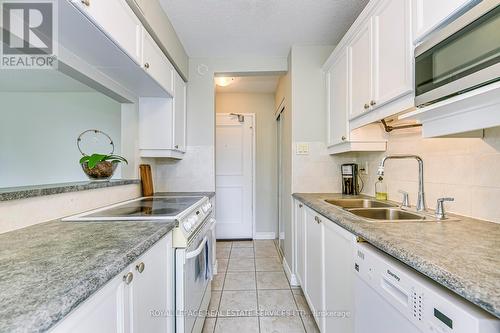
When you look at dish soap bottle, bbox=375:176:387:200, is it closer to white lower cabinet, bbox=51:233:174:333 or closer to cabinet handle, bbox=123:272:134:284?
white lower cabinet, bbox=51:233:174:333

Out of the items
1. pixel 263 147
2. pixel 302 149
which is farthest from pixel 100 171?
pixel 263 147

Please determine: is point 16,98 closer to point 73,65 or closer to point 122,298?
point 73,65

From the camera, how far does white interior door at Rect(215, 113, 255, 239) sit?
3.91m

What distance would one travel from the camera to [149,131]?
2176 mm

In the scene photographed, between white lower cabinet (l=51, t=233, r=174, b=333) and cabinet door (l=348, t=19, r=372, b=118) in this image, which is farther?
cabinet door (l=348, t=19, r=372, b=118)

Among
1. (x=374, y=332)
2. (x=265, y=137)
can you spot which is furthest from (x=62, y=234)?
(x=265, y=137)

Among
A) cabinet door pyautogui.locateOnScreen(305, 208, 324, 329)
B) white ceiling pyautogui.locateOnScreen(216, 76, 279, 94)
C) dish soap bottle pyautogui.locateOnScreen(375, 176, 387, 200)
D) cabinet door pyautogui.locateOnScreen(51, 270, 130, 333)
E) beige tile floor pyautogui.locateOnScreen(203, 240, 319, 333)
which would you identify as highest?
white ceiling pyautogui.locateOnScreen(216, 76, 279, 94)

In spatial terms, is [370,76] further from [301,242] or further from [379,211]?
[301,242]

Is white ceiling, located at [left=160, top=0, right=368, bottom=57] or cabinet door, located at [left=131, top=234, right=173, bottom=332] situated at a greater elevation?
white ceiling, located at [left=160, top=0, right=368, bottom=57]

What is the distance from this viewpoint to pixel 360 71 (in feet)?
5.30

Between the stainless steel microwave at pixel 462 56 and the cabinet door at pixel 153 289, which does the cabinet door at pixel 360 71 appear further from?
the cabinet door at pixel 153 289

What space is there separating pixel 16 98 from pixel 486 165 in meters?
4.81
